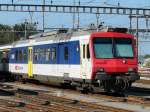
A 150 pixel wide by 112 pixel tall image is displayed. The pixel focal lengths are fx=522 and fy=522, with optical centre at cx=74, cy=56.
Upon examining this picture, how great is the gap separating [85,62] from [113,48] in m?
1.48

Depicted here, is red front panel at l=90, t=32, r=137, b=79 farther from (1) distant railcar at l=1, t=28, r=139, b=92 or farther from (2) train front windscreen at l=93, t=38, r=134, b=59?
(2) train front windscreen at l=93, t=38, r=134, b=59

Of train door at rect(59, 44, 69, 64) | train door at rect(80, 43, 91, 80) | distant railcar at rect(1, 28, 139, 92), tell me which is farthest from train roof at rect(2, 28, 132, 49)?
train door at rect(80, 43, 91, 80)

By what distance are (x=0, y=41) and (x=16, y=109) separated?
10422 cm

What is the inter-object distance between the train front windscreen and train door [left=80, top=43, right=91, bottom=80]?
47cm

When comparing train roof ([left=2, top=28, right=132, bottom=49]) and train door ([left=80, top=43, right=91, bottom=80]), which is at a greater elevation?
train roof ([left=2, top=28, right=132, bottom=49])

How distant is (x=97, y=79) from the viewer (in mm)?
23891

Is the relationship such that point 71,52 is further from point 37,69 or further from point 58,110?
point 58,110

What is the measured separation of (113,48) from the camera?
2467 cm

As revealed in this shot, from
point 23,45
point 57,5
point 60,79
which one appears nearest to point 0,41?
point 57,5

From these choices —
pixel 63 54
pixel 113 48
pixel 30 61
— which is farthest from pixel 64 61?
pixel 30 61

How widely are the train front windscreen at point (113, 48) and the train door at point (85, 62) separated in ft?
1.53

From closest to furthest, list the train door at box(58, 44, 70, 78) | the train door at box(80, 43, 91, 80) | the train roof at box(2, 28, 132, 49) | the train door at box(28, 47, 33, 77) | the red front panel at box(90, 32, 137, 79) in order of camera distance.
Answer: the red front panel at box(90, 32, 137, 79) → the train door at box(80, 43, 91, 80) → the train roof at box(2, 28, 132, 49) → the train door at box(58, 44, 70, 78) → the train door at box(28, 47, 33, 77)

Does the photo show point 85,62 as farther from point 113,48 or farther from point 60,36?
A: point 60,36

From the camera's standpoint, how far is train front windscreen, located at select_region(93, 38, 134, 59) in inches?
963
